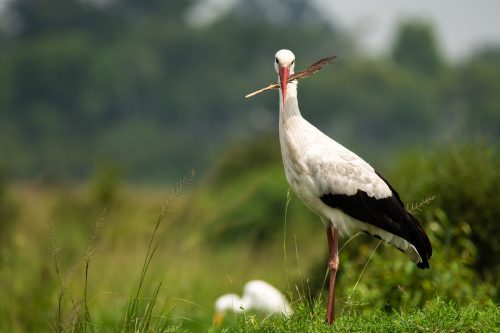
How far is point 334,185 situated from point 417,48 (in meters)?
69.3

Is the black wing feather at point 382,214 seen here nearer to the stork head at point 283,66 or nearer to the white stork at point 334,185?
the white stork at point 334,185

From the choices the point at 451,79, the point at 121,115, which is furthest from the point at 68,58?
the point at 451,79

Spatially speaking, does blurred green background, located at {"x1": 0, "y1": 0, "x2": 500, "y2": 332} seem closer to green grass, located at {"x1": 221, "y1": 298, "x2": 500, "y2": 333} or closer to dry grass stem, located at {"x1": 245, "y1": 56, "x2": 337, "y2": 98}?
dry grass stem, located at {"x1": 245, "y1": 56, "x2": 337, "y2": 98}

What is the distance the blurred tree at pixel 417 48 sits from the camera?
72.1 metres

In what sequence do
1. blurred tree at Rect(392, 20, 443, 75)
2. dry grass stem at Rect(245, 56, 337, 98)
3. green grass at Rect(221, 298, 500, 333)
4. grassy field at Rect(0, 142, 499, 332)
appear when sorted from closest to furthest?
green grass at Rect(221, 298, 500, 333)
grassy field at Rect(0, 142, 499, 332)
dry grass stem at Rect(245, 56, 337, 98)
blurred tree at Rect(392, 20, 443, 75)

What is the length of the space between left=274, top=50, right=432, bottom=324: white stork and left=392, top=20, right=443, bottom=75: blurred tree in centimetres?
6574

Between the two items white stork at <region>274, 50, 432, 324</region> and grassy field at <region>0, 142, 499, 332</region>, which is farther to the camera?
white stork at <region>274, 50, 432, 324</region>

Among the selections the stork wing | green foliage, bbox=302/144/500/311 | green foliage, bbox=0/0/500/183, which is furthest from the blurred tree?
the stork wing

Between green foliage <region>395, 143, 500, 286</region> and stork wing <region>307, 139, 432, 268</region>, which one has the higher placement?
stork wing <region>307, 139, 432, 268</region>

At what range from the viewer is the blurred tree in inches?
2840

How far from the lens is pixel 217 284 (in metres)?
11.9

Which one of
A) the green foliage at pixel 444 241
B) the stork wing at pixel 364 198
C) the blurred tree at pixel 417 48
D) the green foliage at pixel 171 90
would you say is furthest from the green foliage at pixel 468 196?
the blurred tree at pixel 417 48

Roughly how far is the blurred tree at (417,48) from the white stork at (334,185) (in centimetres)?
6574

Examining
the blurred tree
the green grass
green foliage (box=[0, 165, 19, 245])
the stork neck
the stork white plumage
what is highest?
the stork neck
